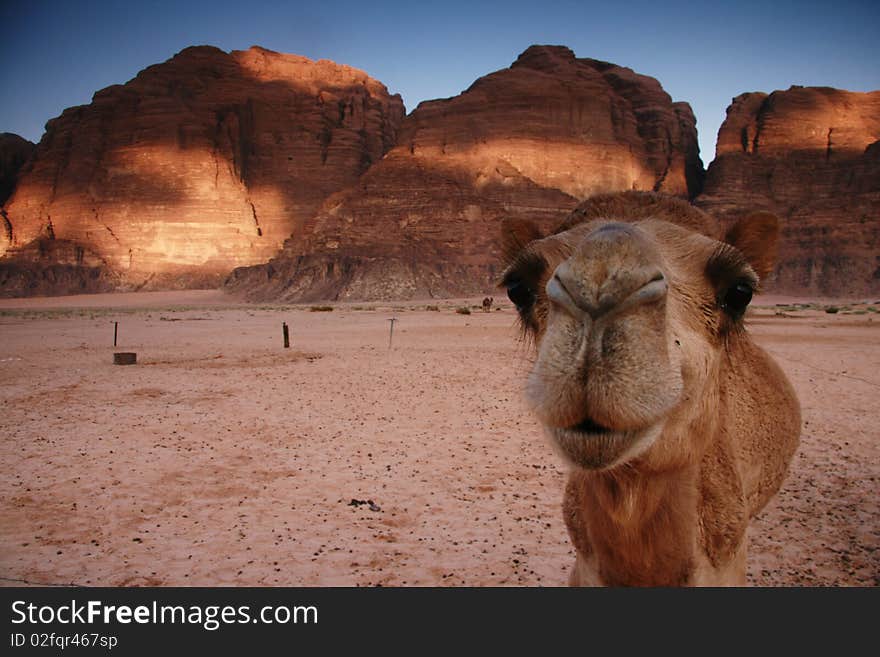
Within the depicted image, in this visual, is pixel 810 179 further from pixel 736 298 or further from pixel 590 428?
pixel 590 428

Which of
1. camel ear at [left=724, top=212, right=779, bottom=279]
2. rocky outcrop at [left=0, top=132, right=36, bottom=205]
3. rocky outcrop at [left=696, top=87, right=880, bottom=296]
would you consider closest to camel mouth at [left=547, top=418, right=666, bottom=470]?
camel ear at [left=724, top=212, right=779, bottom=279]

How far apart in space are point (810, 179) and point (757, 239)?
107m

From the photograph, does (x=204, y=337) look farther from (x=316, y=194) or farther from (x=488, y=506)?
(x=316, y=194)

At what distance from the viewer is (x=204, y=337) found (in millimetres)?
28047

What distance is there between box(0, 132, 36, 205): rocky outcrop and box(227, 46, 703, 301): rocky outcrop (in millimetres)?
67055

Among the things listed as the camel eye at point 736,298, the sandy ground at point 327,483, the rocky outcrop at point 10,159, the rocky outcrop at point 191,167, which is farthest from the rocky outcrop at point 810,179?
the rocky outcrop at point 10,159

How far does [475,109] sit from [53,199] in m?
76.6

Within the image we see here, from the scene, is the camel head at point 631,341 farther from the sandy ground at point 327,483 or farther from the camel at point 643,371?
the sandy ground at point 327,483

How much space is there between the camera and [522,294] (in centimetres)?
249

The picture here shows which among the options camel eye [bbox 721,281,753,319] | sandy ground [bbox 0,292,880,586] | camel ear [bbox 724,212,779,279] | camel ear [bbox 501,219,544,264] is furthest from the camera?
sandy ground [bbox 0,292,880,586]

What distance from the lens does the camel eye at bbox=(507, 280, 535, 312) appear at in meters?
2.46

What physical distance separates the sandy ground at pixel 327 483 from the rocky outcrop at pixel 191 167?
98323mm

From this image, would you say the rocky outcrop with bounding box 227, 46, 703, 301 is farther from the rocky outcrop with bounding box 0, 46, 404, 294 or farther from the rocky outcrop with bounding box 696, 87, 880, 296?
the rocky outcrop with bounding box 0, 46, 404, 294

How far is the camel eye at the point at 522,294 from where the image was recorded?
8.08 feet
